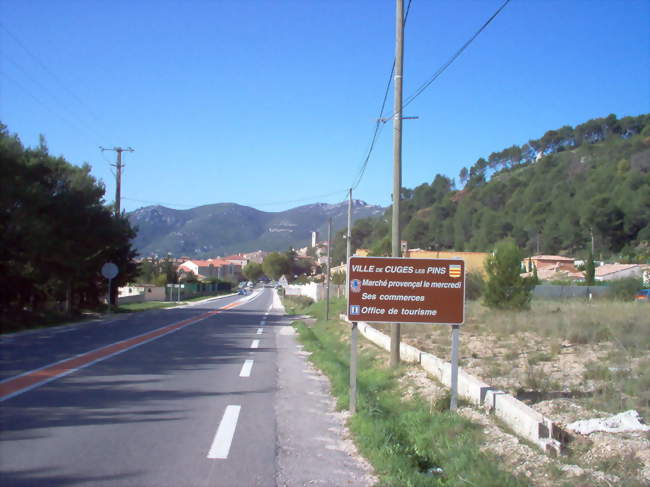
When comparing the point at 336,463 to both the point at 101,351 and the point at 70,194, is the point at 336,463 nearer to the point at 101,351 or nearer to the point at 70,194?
the point at 101,351

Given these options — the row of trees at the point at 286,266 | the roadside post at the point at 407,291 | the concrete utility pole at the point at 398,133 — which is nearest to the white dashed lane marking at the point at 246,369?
the concrete utility pole at the point at 398,133

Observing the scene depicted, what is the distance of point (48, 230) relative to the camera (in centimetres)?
2477

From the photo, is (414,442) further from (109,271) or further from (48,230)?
(109,271)

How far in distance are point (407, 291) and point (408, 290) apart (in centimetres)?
2

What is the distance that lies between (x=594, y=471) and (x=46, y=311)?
2779cm

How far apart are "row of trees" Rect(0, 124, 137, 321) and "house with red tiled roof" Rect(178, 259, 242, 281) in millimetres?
97477

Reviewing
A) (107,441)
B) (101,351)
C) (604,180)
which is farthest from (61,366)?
(604,180)

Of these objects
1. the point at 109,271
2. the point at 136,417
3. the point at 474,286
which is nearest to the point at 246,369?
the point at 136,417

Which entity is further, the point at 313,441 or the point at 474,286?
the point at 474,286

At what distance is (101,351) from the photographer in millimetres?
14875

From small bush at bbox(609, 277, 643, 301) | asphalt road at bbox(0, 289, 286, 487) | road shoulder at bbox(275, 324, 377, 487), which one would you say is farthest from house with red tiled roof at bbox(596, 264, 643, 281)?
road shoulder at bbox(275, 324, 377, 487)

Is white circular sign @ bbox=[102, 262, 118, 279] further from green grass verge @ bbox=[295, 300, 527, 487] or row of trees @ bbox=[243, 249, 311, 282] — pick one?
row of trees @ bbox=[243, 249, 311, 282]

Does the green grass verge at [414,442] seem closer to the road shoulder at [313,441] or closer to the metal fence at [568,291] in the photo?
the road shoulder at [313,441]

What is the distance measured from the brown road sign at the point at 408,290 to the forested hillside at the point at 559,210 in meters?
39.2
